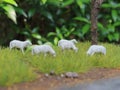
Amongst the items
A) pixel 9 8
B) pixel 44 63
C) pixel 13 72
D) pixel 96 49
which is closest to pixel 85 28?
pixel 9 8

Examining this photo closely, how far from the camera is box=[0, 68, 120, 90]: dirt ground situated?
14.8ft

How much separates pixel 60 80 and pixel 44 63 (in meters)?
0.41

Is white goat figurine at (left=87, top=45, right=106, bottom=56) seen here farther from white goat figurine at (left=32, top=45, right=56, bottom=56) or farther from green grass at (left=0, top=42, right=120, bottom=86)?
white goat figurine at (left=32, top=45, right=56, bottom=56)

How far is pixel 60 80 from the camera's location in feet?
15.7

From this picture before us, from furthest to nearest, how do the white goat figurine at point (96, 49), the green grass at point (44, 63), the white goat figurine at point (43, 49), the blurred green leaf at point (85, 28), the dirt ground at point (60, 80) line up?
the blurred green leaf at point (85, 28)
the white goat figurine at point (96, 49)
the white goat figurine at point (43, 49)
the green grass at point (44, 63)
the dirt ground at point (60, 80)

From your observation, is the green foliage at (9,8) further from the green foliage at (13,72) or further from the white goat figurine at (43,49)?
the green foliage at (13,72)

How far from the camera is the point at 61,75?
4910 mm

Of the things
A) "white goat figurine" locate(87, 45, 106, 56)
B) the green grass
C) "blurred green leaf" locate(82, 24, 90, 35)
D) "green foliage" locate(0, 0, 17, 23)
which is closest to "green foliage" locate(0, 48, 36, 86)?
the green grass

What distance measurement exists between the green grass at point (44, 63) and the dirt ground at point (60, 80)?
8 cm

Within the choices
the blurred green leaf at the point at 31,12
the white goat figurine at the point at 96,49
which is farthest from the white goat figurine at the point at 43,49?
the blurred green leaf at the point at 31,12

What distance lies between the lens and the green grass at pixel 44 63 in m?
4.63

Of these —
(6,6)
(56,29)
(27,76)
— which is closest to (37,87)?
(27,76)

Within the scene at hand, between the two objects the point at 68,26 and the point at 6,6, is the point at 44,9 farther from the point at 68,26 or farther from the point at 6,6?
the point at 6,6

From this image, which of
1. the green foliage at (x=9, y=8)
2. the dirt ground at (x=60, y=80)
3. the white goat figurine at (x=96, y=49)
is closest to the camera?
the dirt ground at (x=60, y=80)
